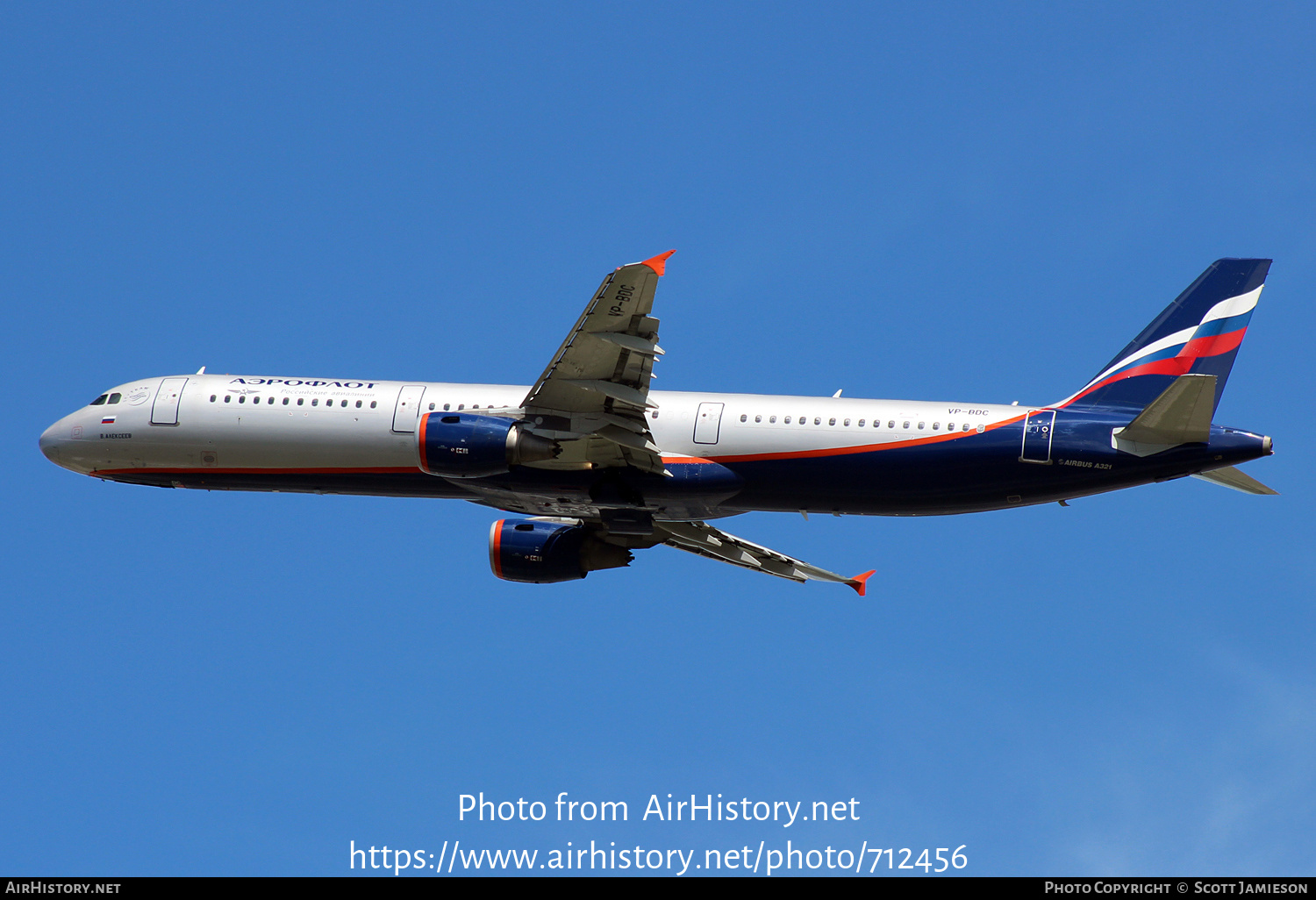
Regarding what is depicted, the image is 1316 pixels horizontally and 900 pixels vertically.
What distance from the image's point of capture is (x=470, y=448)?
36.3m

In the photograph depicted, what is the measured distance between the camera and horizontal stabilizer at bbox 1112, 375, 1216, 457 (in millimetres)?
34000

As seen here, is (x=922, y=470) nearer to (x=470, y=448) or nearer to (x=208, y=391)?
(x=470, y=448)

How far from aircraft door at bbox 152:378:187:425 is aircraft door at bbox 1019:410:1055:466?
2334 cm

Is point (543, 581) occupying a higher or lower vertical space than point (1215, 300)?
lower

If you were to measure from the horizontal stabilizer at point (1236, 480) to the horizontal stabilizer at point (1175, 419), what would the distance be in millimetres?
1541

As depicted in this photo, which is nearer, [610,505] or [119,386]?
[610,505]

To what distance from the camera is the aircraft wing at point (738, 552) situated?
4431 cm

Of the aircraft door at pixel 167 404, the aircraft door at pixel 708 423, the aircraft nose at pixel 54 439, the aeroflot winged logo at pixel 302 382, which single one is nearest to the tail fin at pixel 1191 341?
the aircraft door at pixel 708 423

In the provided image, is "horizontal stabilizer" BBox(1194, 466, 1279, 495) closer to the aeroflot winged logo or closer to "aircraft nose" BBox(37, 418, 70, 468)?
the aeroflot winged logo

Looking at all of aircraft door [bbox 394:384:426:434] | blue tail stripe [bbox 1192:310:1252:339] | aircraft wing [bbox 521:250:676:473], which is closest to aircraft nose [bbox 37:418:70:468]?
aircraft door [bbox 394:384:426:434]

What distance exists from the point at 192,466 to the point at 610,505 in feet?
40.2

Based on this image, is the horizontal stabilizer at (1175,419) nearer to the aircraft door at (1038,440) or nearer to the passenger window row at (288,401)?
the aircraft door at (1038,440)

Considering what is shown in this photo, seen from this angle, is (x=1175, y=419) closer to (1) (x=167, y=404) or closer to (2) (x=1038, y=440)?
(2) (x=1038, y=440)
